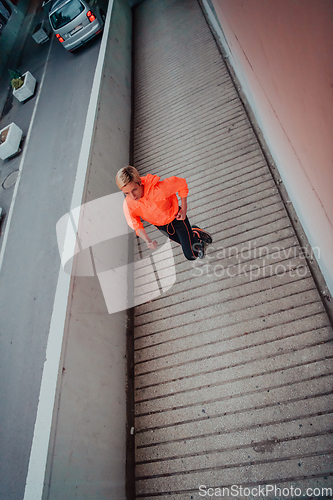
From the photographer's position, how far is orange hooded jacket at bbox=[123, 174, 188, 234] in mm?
2221

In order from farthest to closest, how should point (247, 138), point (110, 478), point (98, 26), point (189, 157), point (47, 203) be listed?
point (98, 26) < point (47, 203) < point (189, 157) < point (247, 138) < point (110, 478)

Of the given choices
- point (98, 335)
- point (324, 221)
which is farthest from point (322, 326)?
point (98, 335)

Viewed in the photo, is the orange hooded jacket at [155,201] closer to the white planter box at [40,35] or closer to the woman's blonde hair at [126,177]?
the woman's blonde hair at [126,177]

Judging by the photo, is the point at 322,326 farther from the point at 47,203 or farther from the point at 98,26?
the point at 98,26

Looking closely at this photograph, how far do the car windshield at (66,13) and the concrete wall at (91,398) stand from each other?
7341mm

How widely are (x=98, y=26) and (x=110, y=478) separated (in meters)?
10.7

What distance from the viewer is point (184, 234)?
2.76 m

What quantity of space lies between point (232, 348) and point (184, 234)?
1281 millimetres

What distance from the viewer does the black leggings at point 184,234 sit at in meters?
2.68

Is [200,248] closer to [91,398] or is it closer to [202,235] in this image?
[202,235]

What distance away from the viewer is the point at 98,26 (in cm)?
781

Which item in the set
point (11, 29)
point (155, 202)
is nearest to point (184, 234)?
point (155, 202)

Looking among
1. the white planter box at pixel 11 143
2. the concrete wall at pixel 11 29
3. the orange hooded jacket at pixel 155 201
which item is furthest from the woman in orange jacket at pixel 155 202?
the concrete wall at pixel 11 29

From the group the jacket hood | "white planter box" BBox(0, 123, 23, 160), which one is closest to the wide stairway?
the jacket hood
